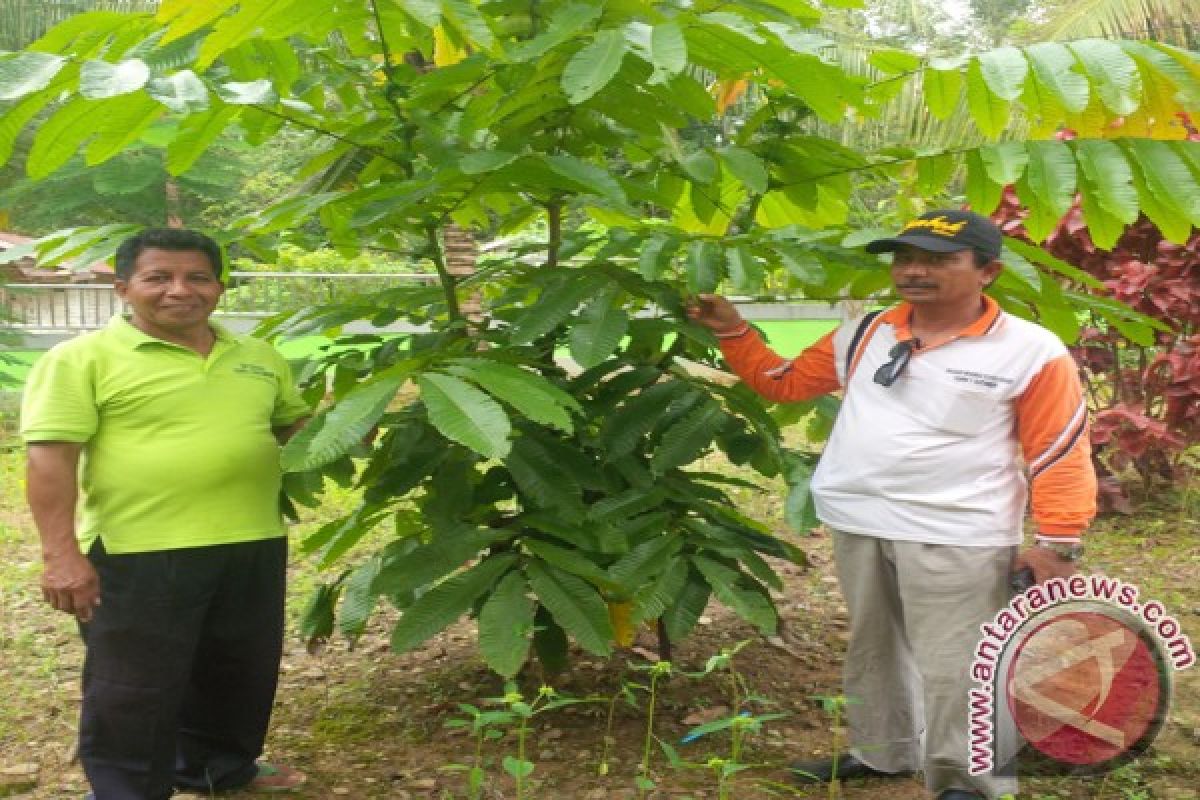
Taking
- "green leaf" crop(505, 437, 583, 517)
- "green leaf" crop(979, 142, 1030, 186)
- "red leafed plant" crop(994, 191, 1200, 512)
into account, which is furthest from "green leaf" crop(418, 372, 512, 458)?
"red leafed plant" crop(994, 191, 1200, 512)

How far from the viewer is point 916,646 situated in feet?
8.91

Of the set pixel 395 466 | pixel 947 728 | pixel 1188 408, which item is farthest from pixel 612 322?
pixel 1188 408

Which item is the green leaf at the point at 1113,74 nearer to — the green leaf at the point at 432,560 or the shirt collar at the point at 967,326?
the shirt collar at the point at 967,326

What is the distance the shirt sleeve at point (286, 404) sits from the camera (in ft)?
9.77

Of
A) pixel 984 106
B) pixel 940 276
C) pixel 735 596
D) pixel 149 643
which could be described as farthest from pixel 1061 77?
pixel 149 643

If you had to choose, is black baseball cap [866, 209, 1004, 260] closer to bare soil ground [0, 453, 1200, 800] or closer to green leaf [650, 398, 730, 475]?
green leaf [650, 398, 730, 475]

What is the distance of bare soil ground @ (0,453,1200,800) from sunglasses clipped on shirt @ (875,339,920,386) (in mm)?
905

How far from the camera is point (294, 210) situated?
2.74m

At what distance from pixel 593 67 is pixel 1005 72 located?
0.92 m

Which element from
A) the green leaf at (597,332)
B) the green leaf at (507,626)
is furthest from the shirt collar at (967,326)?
the green leaf at (507,626)

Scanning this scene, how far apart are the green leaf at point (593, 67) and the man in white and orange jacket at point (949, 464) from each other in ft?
2.55

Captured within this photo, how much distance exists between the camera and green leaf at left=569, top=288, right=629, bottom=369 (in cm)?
270

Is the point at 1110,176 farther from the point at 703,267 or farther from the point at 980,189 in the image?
the point at 703,267

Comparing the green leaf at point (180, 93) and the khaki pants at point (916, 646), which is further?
the khaki pants at point (916, 646)
